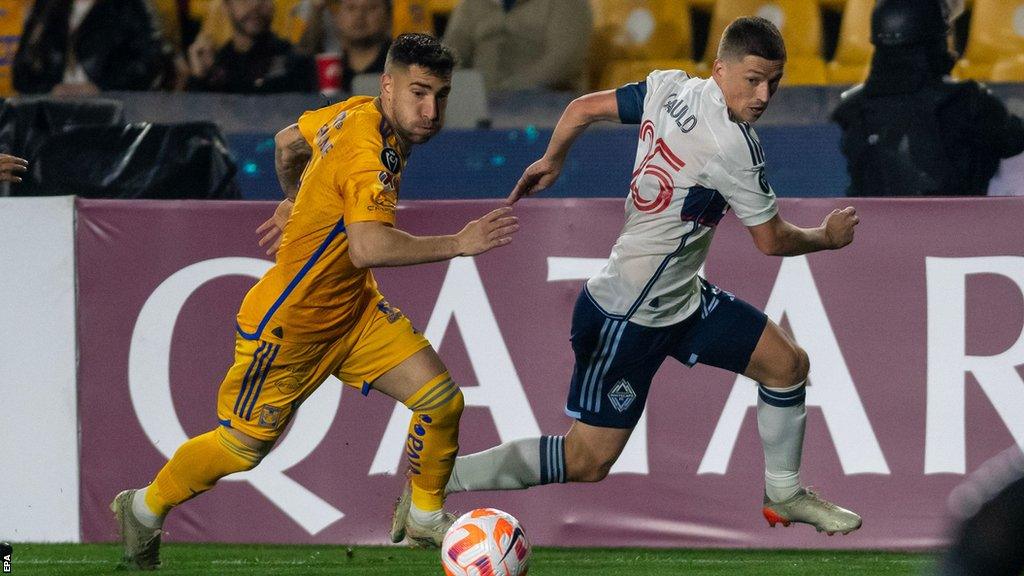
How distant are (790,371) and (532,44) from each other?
161 inches

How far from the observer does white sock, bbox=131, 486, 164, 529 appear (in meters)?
6.04

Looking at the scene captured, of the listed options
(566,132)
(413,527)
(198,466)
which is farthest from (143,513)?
(566,132)

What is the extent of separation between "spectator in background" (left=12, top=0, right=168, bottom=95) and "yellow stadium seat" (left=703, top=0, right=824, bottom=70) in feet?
11.3

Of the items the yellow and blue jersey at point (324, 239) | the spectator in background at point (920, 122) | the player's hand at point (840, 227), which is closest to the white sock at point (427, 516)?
the yellow and blue jersey at point (324, 239)

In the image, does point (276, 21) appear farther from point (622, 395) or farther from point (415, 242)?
point (415, 242)

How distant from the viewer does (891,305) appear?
678cm

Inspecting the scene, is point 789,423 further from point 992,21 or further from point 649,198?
point 992,21

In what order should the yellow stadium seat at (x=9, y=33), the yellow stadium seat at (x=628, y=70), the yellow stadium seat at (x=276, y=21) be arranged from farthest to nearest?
the yellow stadium seat at (x=9, y=33), the yellow stadium seat at (x=276, y=21), the yellow stadium seat at (x=628, y=70)

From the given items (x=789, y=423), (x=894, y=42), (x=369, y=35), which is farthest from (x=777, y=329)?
(x=369, y=35)

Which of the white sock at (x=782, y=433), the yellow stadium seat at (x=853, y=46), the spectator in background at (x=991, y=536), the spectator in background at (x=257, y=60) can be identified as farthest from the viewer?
the spectator in background at (x=257, y=60)

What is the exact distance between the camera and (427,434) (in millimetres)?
6000

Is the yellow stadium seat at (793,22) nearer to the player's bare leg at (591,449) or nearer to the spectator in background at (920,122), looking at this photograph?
the spectator in background at (920,122)

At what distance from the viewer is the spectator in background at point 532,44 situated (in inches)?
375

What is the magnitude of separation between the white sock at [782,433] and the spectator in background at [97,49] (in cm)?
551
